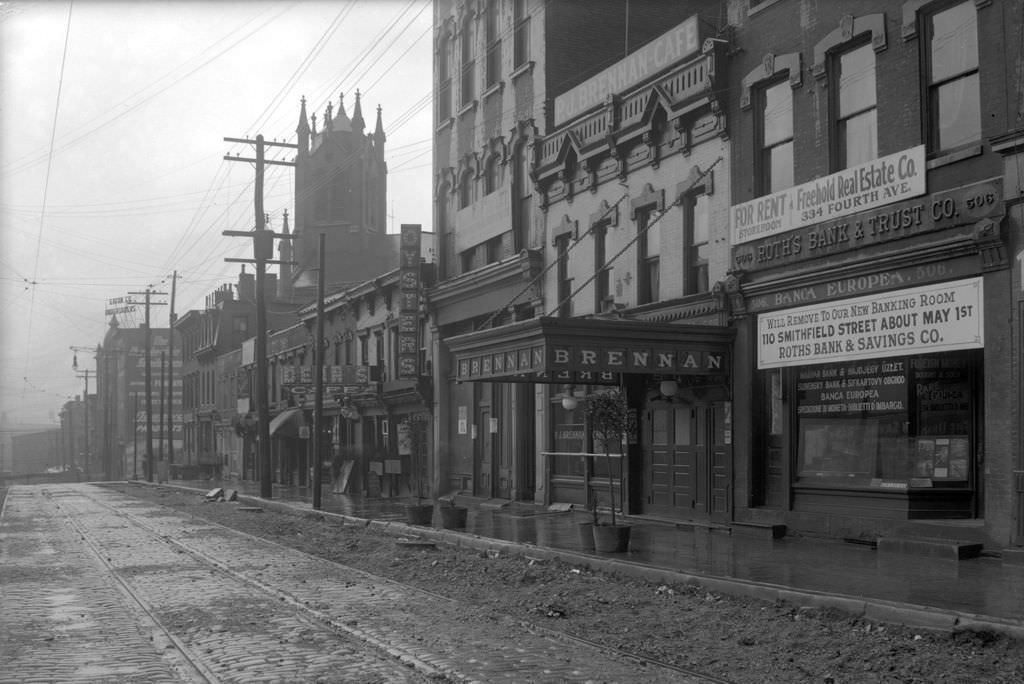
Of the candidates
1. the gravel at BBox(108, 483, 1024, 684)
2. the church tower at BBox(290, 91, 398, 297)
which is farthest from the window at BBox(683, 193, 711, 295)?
the church tower at BBox(290, 91, 398, 297)

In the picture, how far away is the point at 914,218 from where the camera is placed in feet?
50.6

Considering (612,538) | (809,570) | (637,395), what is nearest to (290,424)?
(637,395)

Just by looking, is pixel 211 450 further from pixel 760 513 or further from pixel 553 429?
pixel 760 513

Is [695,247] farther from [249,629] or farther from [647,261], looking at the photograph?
[249,629]

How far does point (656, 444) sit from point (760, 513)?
3934 millimetres

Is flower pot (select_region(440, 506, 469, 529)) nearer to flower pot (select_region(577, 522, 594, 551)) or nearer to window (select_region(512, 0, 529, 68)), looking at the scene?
flower pot (select_region(577, 522, 594, 551))

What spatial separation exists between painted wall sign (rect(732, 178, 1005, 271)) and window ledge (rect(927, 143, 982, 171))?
1.32ft

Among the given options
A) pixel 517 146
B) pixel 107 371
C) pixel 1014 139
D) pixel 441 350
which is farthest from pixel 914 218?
pixel 107 371

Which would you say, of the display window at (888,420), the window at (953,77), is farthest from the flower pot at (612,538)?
the window at (953,77)

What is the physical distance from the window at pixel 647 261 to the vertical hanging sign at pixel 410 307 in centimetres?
1129

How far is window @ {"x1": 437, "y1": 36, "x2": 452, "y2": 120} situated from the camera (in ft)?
106

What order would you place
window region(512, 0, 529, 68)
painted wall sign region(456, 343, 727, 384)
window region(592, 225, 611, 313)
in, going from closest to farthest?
painted wall sign region(456, 343, 727, 384)
window region(592, 225, 611, 313)
window region(512, 0, 529, 68)

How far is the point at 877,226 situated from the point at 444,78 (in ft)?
63.1

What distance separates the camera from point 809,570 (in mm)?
13375
